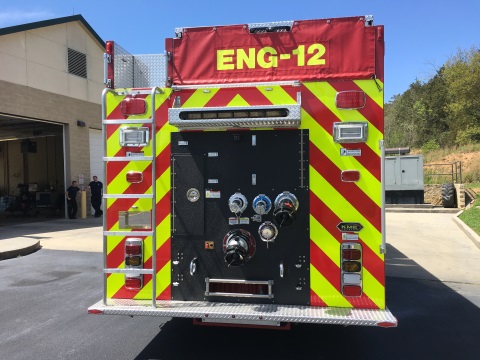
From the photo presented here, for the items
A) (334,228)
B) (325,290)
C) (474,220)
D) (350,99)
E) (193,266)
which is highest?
(350,99)

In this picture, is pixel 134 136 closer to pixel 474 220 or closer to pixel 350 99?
pixel 350 99

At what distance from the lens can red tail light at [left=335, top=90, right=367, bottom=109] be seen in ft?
11.5

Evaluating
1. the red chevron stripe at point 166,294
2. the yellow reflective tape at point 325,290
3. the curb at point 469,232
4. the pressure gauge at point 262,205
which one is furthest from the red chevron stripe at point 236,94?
the curb at point 469,232

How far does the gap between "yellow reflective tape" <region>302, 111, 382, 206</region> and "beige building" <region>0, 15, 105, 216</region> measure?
45.3 feet

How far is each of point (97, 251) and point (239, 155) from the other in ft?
23.1

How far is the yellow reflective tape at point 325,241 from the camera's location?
357 cm

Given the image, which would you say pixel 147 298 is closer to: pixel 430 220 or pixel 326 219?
pixel 326 219

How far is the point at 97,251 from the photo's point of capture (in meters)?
9.63

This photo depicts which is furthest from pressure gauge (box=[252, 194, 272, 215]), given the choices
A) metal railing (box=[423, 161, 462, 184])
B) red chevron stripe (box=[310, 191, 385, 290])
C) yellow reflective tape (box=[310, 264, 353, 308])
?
metal railing (box=[423, 161, 462, 184])

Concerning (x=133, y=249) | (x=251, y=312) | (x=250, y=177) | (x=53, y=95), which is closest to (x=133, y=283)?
(x=133, y=249)

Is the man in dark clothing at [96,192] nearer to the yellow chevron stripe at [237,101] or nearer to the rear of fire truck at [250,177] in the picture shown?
the rear of fire truck at [250,177]

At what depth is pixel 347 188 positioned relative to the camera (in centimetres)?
355

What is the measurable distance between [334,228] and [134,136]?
199cm

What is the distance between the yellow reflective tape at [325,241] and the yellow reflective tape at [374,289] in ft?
0.86
